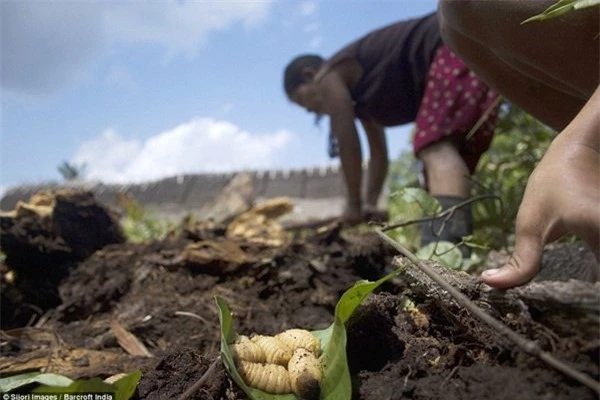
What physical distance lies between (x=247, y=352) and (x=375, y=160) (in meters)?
4.97

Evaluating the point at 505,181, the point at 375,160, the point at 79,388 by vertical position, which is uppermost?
the point at 79,388

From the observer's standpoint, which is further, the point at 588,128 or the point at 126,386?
the point at 126,386

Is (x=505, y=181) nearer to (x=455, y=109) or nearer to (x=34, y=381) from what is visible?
(x=455, y=109)

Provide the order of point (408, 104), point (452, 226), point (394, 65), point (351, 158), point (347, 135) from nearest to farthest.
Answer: point (452, 226), point (394, 65), point (408, 104), point (347, 135), point (351, 158)

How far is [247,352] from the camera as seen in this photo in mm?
915

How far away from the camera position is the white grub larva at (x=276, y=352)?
94 centimetres

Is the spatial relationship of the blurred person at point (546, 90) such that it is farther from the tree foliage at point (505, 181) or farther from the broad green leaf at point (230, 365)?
the tree foliage at point (505, 181)

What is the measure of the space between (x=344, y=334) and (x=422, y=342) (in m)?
0.14

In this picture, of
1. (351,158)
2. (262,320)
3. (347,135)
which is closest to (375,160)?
(351,158)

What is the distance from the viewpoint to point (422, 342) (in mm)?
919

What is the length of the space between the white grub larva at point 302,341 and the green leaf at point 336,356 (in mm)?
29

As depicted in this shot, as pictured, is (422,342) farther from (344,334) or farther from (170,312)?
(170,312)

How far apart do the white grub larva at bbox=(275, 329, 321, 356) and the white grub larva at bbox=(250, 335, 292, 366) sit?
1 centimetres

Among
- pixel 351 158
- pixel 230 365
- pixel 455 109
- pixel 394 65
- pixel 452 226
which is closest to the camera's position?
pixel 230 365
